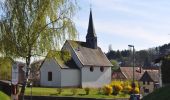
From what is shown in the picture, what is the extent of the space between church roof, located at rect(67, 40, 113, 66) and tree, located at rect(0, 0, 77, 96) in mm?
36124

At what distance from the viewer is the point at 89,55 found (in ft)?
228

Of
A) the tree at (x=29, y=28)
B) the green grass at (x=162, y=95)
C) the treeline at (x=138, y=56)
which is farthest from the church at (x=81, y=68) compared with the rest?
the treeline at (x=138, y=56)

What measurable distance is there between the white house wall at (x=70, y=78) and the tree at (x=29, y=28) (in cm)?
3544

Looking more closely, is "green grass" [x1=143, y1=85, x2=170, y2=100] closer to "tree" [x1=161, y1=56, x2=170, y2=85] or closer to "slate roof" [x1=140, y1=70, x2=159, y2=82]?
"tree" [x1=161, y1=56, x2=170, y2=85]

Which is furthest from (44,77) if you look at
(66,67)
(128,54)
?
(128,54)

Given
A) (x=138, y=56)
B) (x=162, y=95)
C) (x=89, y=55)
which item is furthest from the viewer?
(x=138, y=56)

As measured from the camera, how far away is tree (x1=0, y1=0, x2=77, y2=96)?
2936cm

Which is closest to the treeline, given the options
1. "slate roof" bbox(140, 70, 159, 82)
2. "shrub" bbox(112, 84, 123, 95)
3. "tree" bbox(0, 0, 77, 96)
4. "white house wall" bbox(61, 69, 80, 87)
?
"slate roof" bbox(140, 70, 159, 82)

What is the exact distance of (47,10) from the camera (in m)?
29.9

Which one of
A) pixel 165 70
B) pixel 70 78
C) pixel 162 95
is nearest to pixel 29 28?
pixel 162 95

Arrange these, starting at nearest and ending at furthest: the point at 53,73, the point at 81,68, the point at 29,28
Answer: the point at 29,28, the point at 53,73, the point at 81,68

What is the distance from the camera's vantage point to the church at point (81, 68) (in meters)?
65.9

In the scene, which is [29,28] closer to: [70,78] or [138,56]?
[70,78]

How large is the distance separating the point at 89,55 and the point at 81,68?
9.80ft
